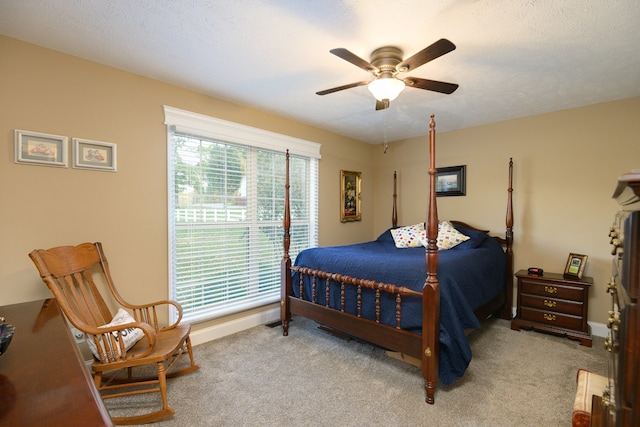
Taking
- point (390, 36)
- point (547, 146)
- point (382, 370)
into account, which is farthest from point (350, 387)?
point (547, 146)

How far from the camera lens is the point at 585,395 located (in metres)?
1.45

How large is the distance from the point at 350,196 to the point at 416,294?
2493 millimetres

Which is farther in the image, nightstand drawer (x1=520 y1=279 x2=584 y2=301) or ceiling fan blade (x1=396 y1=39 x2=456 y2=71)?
nightstand drawer (x1=520 y1=279 x2=584 y2=301)

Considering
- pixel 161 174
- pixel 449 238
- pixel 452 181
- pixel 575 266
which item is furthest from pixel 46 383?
pixel 452 181

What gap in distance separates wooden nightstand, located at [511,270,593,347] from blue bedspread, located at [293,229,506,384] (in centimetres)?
28

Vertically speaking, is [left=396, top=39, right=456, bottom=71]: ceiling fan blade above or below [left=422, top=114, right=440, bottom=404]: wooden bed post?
above

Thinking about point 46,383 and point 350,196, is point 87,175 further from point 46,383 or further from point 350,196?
point 350,196

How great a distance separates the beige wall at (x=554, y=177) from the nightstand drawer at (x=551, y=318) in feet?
1.43

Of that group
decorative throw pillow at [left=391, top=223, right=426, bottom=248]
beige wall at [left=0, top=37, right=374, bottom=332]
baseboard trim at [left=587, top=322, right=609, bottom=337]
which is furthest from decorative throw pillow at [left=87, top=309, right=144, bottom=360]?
baseboard trim at [left=587, top=322, right=609, bottom=337]

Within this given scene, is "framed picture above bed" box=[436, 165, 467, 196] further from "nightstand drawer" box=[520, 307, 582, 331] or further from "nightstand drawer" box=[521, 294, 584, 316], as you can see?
"nightstand drawer" box=[520, 307, 582, 331]

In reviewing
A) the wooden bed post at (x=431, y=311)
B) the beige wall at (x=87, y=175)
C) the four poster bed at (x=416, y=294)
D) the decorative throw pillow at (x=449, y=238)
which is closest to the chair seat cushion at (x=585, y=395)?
the four poster bed at (x=416, y=294)

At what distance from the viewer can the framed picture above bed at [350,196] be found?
426 cm

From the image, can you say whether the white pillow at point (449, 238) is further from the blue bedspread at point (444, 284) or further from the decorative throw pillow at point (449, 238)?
the blue bedspread at point (444, 284)

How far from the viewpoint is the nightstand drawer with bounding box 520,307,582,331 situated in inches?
111
